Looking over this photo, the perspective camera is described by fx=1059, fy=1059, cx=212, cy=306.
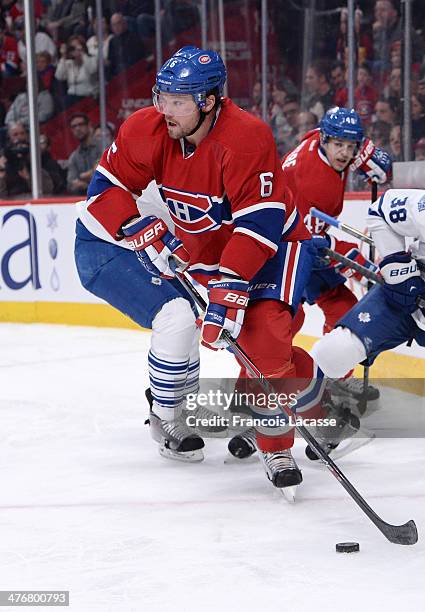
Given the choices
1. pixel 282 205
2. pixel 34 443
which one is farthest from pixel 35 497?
pixel 282 205

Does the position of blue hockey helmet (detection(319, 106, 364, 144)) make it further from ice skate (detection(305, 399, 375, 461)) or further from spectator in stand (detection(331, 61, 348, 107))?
spectator in stand (detection(331, 61, 348, 107))

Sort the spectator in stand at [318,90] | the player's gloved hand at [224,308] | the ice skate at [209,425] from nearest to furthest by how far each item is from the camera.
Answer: the player's gloved hand at [224,308] < the ice skate at [209,425] < the spectator in stand at [318,90]

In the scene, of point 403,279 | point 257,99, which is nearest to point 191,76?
point 403,279

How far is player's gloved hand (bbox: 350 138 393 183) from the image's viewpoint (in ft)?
12.1

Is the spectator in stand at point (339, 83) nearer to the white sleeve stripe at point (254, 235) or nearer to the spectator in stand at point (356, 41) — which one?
the spectator in stand at point (356, 41)

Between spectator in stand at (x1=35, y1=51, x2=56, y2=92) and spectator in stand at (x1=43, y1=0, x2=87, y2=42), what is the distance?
153 millimetres

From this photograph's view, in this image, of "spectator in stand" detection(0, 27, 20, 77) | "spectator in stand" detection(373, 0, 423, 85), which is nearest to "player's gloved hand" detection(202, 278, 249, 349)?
"spectator in stand" detection(373, 0, 423, 85)

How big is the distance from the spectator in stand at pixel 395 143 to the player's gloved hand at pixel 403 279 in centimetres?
179

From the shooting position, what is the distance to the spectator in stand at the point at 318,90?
5.15 meters

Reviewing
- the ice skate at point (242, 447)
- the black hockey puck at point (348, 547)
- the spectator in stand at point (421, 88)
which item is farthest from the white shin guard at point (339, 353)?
the spectator in stand at point (421, 88)

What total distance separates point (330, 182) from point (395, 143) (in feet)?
4.40

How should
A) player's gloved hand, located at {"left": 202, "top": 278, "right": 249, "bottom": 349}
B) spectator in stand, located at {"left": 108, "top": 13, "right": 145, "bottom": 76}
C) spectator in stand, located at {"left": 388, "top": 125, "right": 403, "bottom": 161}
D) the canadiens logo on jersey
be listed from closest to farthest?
1. player's gloved hand, located at {"left": 202, "top": 278, "right": 249, "bottom": 349}
2. the canadiens logo on jersey
3. spectator in stand, located at {"left": 388, "top": 125, "right": 403, "bottom": 161}
4. spectator in stand, located at {"left": 108, "top": 13, "right": 145, "bottom": 76}

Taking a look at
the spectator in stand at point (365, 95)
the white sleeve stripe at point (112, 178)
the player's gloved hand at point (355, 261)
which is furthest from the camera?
the spectator in stand at point (365, 95)

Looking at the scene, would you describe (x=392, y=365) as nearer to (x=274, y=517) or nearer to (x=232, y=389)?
(x=232, y=389)
